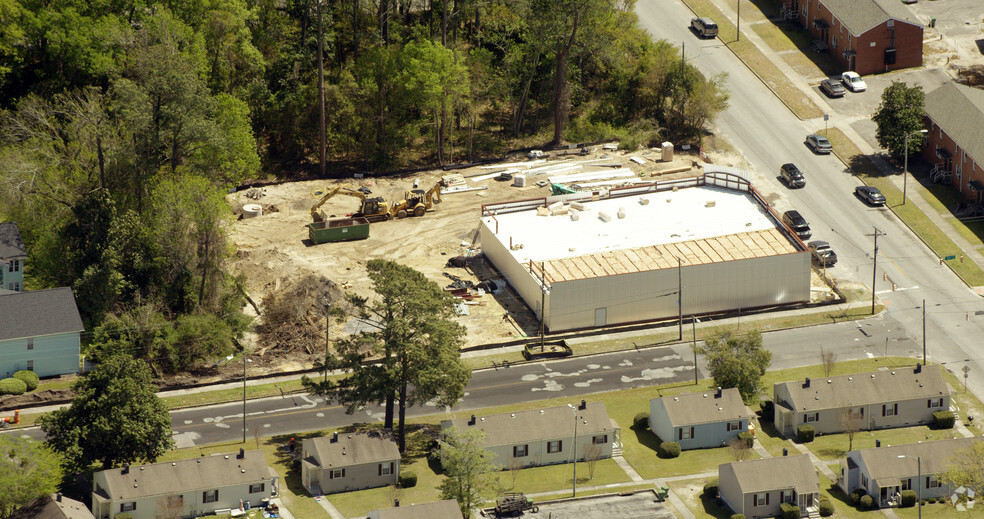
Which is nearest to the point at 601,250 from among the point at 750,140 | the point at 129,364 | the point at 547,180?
the point at 547,180

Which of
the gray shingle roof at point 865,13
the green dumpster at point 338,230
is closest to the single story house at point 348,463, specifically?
the green dumpster at point 338,230

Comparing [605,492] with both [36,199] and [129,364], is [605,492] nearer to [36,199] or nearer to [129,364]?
[129,364]

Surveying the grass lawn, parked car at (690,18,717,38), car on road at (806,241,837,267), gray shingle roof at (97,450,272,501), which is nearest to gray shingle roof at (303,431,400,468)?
gray shingle roof at (97,450,272,501)

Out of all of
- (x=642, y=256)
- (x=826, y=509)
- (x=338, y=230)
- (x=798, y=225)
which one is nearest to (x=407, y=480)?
(x=826, y=509)

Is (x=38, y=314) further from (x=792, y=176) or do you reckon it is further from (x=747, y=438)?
(x=792, y=176)

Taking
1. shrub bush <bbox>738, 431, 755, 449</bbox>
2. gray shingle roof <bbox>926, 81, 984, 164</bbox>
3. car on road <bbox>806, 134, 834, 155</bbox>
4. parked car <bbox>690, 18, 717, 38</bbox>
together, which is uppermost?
parked car <bbox>690, 18, 717, 38</bbox>

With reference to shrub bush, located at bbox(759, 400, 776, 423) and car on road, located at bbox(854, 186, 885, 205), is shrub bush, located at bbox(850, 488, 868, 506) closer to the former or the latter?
shrub bush, located at bbox(759, 400, 776, 423)
